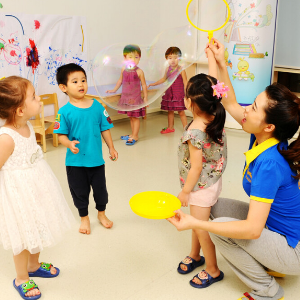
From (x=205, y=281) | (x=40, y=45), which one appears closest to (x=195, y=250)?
(x=205, y=281)

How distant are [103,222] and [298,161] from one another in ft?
4.18

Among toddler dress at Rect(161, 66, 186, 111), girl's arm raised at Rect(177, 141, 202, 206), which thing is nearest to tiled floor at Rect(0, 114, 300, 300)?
girl's arm raised at Rect(177, 141, 202, 206)

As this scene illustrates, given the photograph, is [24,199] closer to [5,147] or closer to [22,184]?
[22,184]

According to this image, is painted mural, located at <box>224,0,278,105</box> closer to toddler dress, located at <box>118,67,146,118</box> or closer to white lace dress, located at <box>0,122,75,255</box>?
toddler dress, located at <box>118,67,146,118</box>

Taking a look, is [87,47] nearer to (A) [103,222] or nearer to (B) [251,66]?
(B) [251,66]

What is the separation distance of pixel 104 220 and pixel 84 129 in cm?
61

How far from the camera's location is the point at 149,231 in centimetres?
219

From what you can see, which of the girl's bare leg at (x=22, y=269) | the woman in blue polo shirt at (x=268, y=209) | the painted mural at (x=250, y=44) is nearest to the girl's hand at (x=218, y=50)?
the woman in blue polo shirt at (x=268, y=209)

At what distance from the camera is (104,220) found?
226cm

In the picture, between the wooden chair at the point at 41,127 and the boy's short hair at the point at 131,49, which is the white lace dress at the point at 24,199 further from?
the wooden chair at the point at 41,127

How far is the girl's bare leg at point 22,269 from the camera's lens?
162 centimetres

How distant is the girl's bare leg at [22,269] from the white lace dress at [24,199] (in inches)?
2.2

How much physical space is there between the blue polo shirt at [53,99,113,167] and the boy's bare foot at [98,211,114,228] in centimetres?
37

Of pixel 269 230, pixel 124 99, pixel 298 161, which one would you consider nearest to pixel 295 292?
pixel 269 230
